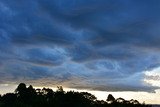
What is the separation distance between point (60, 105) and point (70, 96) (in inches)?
344

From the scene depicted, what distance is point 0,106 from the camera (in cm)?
17400

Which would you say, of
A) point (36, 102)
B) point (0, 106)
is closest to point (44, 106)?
point (36, 102)

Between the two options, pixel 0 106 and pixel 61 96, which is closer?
pixel 0 106

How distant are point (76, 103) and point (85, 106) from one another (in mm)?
5005

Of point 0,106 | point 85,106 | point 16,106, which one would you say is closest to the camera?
point 16,106

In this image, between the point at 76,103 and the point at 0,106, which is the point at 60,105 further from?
the point at 0,106

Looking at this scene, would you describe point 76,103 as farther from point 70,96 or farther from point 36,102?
point 36,102

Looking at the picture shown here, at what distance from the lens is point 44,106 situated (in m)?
177

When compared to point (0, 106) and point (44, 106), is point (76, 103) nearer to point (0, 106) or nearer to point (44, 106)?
point (44, 106)

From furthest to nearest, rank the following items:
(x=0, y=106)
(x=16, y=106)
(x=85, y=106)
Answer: (x=85, y=106), (x=0, y=106), (x=16, y=106)

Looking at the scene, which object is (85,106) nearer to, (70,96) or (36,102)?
(70,96)

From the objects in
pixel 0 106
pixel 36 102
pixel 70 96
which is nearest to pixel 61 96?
pixel 70 96

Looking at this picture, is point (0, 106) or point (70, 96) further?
point (70, 96)

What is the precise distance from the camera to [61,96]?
199750 millimetres
